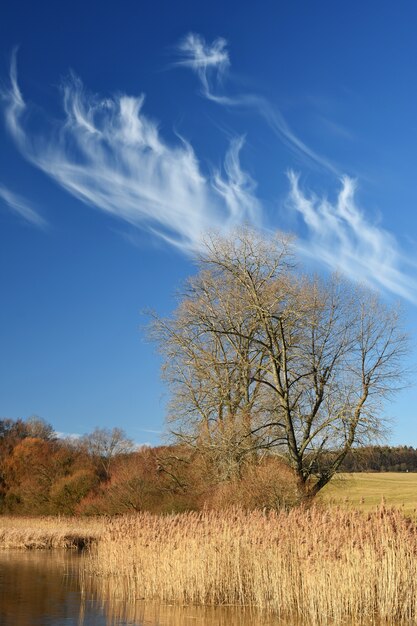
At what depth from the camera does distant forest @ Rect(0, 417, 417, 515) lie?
62.1ft

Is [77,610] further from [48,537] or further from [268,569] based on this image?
[48,537]

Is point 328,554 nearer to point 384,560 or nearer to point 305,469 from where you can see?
point 384,560

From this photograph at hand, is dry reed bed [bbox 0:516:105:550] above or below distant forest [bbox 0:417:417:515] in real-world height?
below

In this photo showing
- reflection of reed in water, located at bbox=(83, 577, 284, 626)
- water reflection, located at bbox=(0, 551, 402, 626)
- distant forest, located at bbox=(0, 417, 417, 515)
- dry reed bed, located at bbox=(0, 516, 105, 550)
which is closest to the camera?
reflection of reed in water, located at bbox=(83, 577, 284, 626)

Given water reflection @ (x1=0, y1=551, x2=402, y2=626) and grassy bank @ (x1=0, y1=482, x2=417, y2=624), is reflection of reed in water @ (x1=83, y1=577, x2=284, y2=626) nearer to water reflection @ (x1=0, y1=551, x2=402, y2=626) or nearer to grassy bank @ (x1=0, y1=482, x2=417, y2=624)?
water reflection @ (x1=0, y1=551, x2=402, y2=626)

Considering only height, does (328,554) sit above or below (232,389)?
below

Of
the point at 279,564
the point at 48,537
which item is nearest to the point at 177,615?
the point at 279,564

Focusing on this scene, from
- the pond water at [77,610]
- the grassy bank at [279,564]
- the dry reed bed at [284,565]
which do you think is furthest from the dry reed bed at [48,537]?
the dry reed bed at [284,565]

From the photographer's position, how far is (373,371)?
22438mm

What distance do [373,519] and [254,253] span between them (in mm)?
13271

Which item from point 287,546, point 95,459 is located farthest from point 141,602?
point 95,459

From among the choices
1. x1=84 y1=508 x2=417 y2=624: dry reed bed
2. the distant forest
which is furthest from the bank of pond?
the distant forest

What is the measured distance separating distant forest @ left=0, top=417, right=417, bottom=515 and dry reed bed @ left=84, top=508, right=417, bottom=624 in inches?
164

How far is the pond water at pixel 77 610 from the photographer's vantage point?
11.1 metres
